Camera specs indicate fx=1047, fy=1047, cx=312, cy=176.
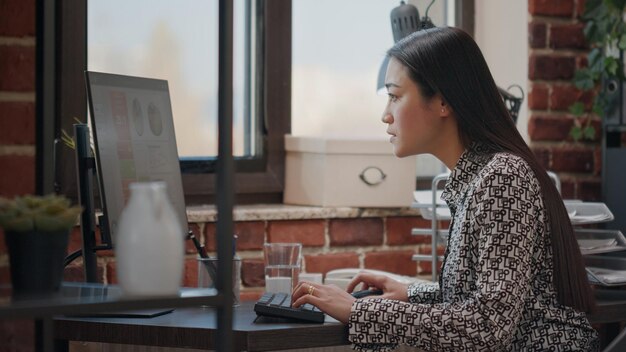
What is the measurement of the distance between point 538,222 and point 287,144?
3.87 feet

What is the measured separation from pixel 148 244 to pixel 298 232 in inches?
62.2

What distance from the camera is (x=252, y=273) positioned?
271 centimetres

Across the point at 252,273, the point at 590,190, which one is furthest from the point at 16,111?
the point at 590,190

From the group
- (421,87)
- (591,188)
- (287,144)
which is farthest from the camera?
(591,188)

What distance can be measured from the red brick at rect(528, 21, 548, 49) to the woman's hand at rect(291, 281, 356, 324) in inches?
56.7

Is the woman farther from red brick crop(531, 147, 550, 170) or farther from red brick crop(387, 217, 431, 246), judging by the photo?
red brick crop(531, 147, 550, 170)

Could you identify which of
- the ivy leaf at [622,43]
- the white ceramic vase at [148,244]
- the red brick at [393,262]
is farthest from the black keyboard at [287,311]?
the ivy leaf at [622,43]

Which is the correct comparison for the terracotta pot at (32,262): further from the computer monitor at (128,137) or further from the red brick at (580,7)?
the red brick at (580,7)

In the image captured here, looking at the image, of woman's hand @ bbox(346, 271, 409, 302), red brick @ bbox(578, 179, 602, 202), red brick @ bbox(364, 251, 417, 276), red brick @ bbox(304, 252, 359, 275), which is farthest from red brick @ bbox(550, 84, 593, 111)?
woman's hand @ bbox(346, 271, 409, 302)

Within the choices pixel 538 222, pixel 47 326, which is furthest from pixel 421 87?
pixel 47 326

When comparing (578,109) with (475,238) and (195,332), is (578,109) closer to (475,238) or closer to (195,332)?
(475,238)

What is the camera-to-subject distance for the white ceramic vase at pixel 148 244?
3.98ft

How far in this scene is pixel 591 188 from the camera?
10.3 ft

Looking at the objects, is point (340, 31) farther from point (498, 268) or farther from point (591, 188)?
point (498, 268)
